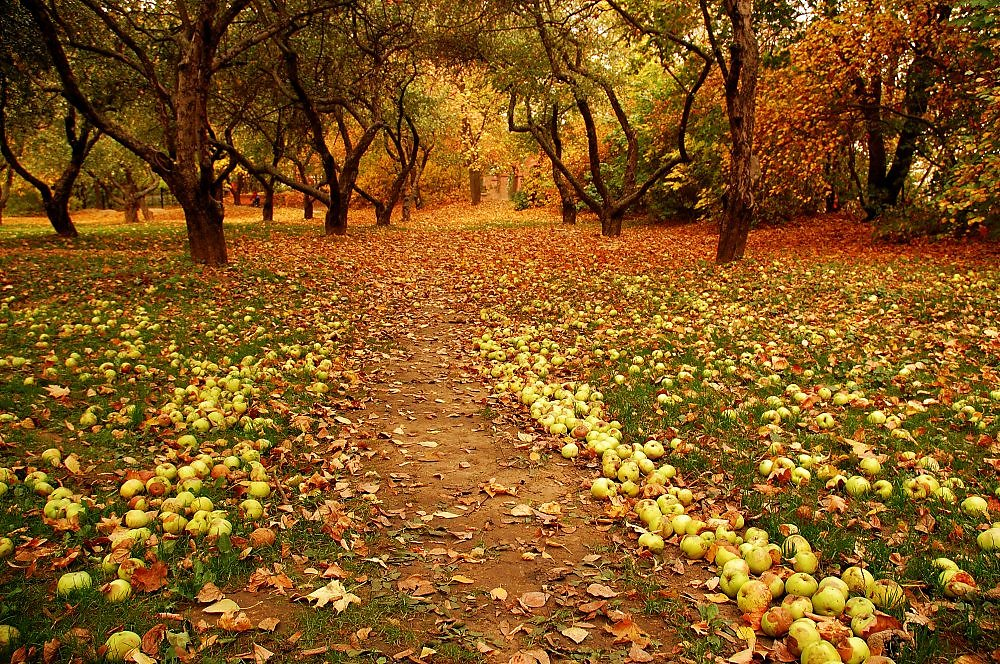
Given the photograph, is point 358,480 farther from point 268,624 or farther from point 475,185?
point 475,185

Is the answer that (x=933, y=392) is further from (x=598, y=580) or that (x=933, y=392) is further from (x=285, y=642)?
(x=285, y=642)

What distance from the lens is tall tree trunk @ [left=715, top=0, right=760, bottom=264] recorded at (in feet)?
39.8

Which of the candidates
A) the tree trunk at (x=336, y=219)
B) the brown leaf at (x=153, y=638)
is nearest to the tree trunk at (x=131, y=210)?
the tree trunk at (x=336, y=219)

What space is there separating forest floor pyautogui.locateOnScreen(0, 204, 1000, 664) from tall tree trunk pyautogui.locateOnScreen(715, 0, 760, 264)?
8.42 feet

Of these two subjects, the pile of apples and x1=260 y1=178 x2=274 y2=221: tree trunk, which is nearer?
the pile of apples

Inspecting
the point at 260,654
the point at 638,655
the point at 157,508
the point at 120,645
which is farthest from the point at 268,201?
the point at 638,655

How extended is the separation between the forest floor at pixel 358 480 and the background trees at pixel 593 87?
4.50 metres

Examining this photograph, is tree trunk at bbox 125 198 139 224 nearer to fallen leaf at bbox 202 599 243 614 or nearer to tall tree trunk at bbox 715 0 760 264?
tall tree trunk at bbox 715 0 760 264

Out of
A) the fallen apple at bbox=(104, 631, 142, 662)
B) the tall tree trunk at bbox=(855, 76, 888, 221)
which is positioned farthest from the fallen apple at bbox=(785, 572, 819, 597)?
the tall tree trunk at bbox=(855, 76, 888, 221)

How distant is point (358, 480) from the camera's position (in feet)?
15.5

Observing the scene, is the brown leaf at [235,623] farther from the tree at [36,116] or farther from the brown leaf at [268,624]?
the tree at [36,116]

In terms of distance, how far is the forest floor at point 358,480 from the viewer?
9.68ft

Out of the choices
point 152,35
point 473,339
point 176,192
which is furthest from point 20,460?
point 152,35

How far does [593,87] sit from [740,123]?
8268 mm
